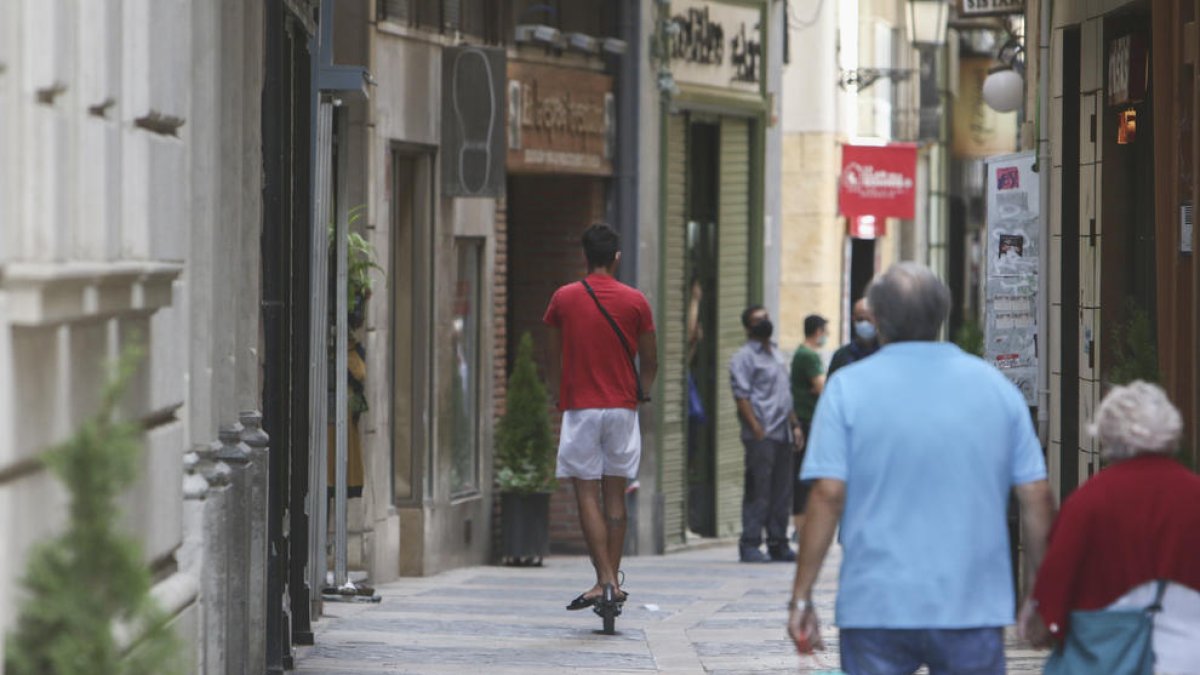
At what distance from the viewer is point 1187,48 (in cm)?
1070

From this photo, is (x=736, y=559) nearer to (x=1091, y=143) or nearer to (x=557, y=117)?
(x=557, y=117)

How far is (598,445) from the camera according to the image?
12.8 metres

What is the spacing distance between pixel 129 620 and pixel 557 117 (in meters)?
14.8

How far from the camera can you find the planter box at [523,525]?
18781 mm

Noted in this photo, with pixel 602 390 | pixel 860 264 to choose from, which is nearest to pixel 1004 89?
pixel 602 390

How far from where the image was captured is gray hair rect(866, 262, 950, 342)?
271 inches

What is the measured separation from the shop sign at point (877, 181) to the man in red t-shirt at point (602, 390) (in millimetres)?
21426

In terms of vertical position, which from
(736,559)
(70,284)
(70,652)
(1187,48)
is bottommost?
(736,559)

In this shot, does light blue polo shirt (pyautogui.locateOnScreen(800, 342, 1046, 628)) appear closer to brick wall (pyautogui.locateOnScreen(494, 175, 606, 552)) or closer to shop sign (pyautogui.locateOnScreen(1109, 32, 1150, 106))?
shop sign (pyautogui.locateOnScreen(1109, 32, 1150, 106))

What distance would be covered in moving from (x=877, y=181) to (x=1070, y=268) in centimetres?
2045

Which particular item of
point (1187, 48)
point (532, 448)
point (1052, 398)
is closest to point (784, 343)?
point (532, 448)

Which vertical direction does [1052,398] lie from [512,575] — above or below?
above

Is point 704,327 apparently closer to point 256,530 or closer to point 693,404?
point 693,404

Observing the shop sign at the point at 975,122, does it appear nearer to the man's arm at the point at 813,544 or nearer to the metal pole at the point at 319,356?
the metal pole at the point at 319,356
